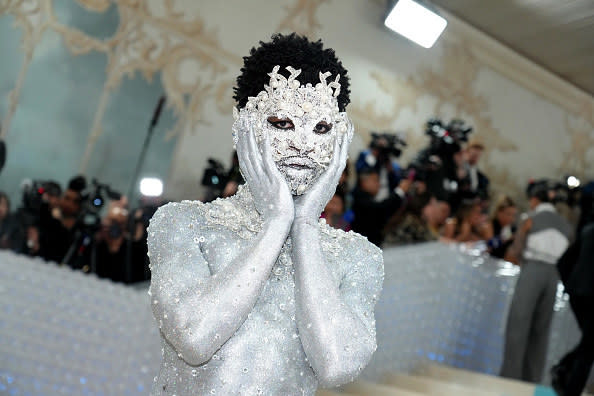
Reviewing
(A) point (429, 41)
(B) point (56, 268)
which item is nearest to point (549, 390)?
(A) point (429, 41)

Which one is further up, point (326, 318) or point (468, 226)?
point (468, 226)

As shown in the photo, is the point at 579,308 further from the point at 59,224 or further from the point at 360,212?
the point at 59,224

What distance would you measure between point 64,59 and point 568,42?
16.9 ft

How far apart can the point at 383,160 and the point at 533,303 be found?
192 cm

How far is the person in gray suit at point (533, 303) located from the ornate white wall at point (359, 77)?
8.58 ft

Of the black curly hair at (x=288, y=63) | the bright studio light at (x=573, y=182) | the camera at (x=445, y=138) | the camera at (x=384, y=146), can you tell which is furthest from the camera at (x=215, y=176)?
the bright studio light at (x=573, y=182)

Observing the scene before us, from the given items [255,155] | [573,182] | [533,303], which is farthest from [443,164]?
[255,155]

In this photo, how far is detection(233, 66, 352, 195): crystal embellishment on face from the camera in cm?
197

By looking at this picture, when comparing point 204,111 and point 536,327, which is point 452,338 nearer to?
point 536,327

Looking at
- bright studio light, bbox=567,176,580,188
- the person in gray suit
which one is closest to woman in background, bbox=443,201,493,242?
the person in gray suit

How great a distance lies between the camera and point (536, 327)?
20.8 ft

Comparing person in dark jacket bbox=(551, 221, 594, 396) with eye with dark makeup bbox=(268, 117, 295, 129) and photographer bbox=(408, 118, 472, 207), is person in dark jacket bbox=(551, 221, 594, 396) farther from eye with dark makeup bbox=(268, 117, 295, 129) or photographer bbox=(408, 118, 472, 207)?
eye with dark makeup bbox=(268, 117, 295, 129)

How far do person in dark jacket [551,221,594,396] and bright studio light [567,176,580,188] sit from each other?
5.72 meters

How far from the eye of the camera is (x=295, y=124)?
1.98 meters
